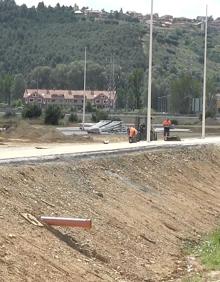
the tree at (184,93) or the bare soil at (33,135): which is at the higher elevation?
the tree at (184,93)

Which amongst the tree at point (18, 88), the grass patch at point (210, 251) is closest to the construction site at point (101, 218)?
the grass patch at point (210, 251)

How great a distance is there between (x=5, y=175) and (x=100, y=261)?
362 centimetres

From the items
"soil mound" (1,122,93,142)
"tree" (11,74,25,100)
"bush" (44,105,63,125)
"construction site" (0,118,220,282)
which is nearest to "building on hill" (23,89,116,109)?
"tree" (11,74,25,100)

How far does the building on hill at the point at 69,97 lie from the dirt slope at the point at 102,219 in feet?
413

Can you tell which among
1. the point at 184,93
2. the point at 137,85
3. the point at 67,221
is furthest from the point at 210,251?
the point at 184,93

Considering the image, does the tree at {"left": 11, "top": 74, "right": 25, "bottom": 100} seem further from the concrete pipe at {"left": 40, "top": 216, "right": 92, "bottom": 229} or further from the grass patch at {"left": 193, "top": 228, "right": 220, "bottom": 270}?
the concrete pipe at {"left": 40, "top": 216, "right": 92, "bottom": 229}

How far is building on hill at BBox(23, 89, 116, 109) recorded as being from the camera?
505ft

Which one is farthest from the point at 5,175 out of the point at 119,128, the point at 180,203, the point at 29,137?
the point at 119,128

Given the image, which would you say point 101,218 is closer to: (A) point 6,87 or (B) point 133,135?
(B) point 133,135

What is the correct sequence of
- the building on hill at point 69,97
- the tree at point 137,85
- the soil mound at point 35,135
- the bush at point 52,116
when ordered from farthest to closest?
the building on hill at point 69,97
the tree at point 137,85
the bush at point 52,116
the soil mound at point 35,135

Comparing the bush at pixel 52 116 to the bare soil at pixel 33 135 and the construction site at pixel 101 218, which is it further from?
the construction site at pixel 101 218

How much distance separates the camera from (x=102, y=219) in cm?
1620

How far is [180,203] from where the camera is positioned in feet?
72.9

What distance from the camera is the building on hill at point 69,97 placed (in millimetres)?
153975
